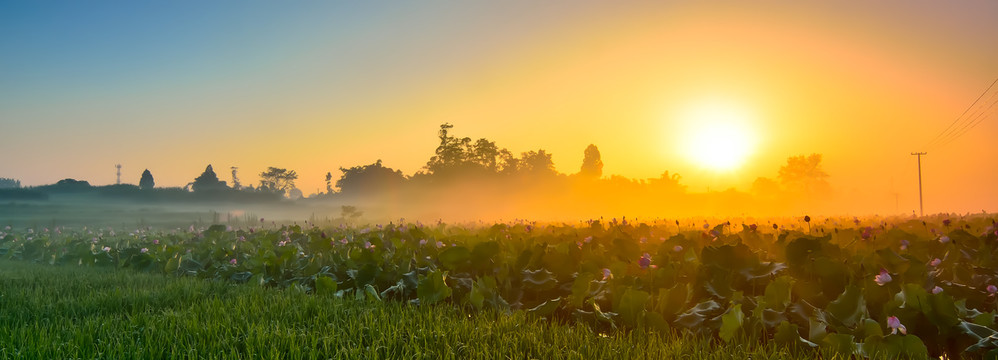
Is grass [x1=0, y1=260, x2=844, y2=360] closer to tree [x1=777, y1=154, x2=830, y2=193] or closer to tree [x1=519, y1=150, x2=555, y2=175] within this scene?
tree [x1=519, y1=150, x2=555, y2=175]

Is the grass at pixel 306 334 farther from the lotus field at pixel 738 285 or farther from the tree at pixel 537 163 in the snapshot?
the tree at pixel 537 163

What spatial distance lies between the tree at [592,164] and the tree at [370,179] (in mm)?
24408

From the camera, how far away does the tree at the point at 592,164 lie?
69688 millimetres

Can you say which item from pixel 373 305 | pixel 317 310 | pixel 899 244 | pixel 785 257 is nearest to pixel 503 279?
pixel 373 305

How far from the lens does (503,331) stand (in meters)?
3.51

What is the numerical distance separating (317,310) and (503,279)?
5.29 ft

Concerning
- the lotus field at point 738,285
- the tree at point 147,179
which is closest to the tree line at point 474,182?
the tree at point 147,179

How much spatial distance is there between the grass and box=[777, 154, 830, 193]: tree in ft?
325

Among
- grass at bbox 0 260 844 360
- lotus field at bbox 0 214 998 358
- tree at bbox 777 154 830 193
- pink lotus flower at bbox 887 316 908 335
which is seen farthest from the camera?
tree at bbox 777 154 830 193

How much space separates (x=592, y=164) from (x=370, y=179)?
29192mm

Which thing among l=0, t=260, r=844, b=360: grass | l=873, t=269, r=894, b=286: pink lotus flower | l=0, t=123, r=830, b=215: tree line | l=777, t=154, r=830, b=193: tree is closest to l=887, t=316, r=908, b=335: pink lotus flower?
l=0, t=260, r=844, b=360: grass

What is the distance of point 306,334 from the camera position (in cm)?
359

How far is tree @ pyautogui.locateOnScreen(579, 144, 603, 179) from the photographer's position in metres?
69.7

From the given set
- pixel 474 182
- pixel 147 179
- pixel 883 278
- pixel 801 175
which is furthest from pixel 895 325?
pixel 801 175
